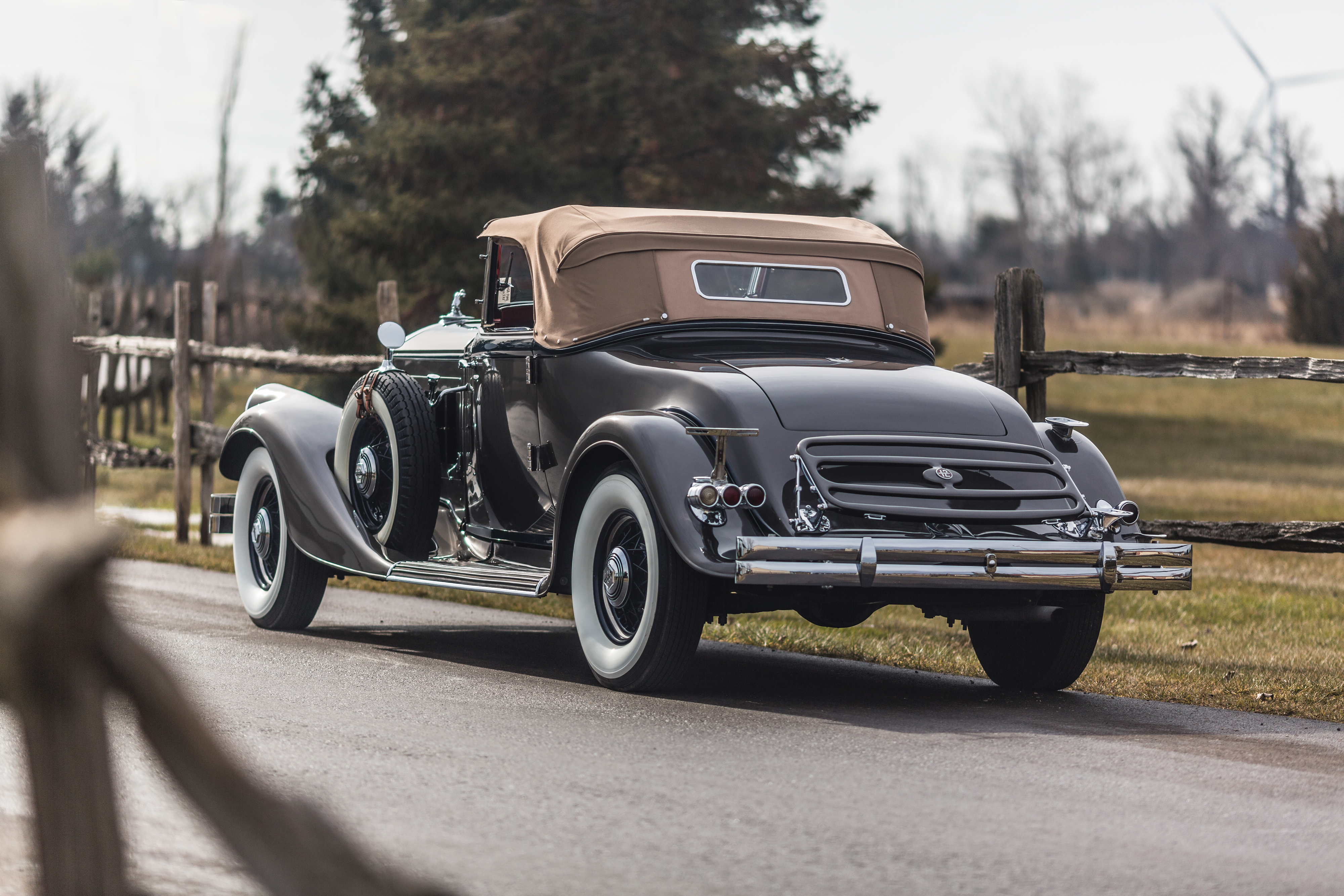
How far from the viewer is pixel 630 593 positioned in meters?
6.85

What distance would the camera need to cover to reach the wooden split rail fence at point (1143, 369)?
30.3 ft

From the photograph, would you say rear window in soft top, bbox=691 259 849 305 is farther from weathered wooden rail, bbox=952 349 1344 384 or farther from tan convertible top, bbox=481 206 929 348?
weathered wooden rail, bbox=952 349 1344 384

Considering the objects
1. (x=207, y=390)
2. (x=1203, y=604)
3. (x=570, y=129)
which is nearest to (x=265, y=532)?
(x=207, y=390)

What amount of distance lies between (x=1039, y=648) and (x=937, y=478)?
48.5 inches

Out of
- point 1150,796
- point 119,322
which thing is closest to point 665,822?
point 1150,796

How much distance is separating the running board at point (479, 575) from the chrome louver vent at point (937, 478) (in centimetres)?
143

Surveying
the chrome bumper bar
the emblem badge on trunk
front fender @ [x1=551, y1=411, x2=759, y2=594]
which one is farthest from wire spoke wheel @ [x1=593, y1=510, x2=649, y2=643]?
the emblem badge on trunk

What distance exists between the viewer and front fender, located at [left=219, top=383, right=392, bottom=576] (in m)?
8.34

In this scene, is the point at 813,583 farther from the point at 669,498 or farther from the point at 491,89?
the point at 491,89

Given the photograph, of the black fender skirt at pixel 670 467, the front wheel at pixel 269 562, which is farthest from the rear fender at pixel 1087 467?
the front wheel at pixel 269 562

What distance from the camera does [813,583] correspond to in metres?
6.16

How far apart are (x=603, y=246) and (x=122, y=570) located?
6.76 metres

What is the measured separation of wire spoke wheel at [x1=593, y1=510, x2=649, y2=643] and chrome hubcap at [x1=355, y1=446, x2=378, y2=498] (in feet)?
6.20

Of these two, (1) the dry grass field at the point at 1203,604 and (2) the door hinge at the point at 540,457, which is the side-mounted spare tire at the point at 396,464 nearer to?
(2) the door hinge at the point at 540,457
